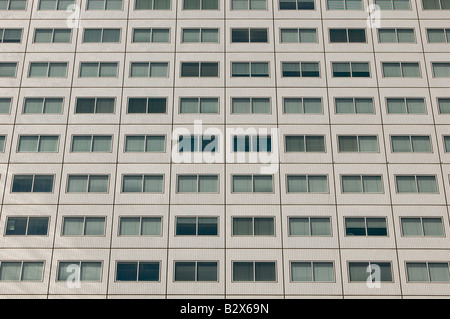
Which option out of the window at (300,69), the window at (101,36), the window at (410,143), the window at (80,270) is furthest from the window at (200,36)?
the window at (80,270)

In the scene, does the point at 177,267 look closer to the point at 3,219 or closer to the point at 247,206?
the point at 247,206

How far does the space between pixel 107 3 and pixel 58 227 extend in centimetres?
2038

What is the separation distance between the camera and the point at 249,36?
139ft

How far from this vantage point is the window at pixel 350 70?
41000 mm

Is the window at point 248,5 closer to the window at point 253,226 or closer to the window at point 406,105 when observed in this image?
the window at point 406,105

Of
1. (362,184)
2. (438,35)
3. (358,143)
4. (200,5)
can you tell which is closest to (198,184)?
(362,184)

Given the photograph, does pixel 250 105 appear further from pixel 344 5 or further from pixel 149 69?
pixel 344 5

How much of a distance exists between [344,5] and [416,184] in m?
17.1

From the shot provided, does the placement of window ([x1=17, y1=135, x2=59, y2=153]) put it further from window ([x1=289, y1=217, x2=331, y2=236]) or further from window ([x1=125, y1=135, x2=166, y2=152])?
window ([x1=289, y1=217, x2=331, y2=236])

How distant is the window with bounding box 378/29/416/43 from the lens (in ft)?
139

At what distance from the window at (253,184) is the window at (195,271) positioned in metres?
6.02

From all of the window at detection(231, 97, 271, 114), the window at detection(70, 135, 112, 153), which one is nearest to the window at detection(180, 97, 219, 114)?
the window at detection(231, 97, 271, 114)
